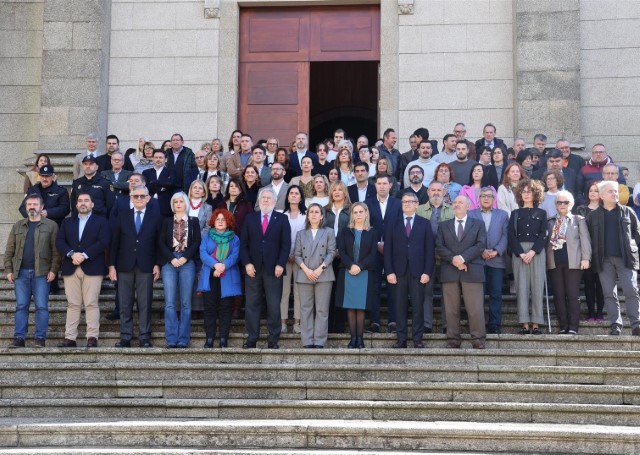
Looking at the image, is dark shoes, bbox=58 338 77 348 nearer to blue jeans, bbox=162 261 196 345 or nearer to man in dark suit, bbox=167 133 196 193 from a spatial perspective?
blue jeans, bbox=162 261 196 345

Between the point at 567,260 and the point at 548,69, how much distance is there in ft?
16.2

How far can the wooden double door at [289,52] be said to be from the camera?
16.1m

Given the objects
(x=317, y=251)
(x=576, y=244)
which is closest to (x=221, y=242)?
(x=317, y=251)

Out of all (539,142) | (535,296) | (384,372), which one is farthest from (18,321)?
(539,142)

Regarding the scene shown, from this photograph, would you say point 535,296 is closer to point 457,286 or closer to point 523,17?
point 457,286

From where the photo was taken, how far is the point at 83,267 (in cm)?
1130

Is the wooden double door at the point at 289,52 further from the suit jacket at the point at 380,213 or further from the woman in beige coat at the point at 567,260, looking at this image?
the woman in beige coat at the point at 567,260

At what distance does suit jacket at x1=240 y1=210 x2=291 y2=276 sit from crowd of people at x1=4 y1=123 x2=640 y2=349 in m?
0.02

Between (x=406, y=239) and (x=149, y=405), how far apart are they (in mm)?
3285

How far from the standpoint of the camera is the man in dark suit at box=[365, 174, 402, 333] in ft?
37.0

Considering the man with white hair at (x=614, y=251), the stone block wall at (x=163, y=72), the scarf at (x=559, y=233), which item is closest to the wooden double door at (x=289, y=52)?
the stone block wall at (x=163, y=72)

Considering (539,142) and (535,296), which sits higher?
(539,142)

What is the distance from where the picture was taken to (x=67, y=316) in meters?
11.2

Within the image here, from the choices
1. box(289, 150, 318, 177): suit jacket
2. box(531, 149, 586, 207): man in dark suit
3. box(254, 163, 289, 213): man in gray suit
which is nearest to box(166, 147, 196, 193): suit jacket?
box(289, 150, 318, 177): suit jacket
